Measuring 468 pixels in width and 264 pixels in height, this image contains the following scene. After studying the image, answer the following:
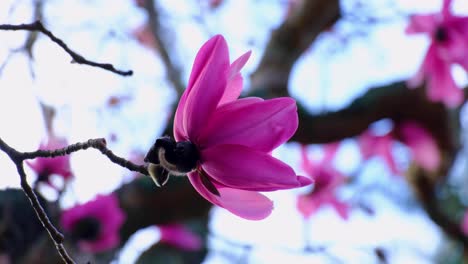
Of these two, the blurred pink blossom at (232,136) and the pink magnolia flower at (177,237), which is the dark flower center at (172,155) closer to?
the blurred pink blossom at (232,136)

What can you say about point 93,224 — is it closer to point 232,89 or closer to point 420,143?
point 232,89

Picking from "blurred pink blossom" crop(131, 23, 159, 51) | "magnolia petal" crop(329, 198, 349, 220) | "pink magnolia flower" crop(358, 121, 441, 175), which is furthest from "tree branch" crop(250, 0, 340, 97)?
"blurred pink blossom" crop(131, 23, 159, 51)

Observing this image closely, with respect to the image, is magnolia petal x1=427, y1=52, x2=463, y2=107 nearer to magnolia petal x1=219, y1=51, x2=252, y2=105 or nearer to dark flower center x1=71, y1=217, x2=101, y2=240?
dark flower center x1=71, y1=217, x2=101, y2=240

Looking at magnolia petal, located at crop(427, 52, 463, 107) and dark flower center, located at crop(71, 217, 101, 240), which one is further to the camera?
magnolia petal, located at crop(427, 52, 463, 107)

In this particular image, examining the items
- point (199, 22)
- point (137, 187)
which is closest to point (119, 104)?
point (199, 22)

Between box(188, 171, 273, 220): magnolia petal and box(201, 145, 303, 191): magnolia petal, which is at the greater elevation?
box(201, 145, 303, 191): magnolia petal

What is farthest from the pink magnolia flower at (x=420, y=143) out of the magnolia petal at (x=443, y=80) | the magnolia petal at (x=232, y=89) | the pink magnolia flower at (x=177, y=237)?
the magnolia petal at (x=232, y=89)
